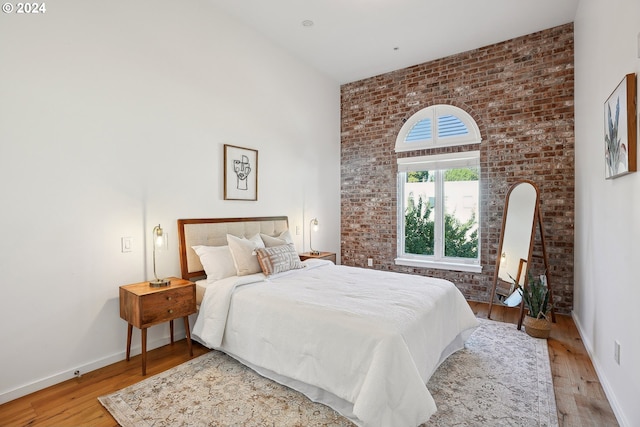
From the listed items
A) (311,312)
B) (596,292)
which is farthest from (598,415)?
(311,312)

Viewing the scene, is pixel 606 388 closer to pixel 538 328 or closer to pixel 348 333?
pixel 538 328

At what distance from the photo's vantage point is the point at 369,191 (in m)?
5.37

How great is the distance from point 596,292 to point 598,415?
1.07 m

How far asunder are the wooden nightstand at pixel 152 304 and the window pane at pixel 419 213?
11.1 ft

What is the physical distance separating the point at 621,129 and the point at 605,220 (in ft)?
2.66

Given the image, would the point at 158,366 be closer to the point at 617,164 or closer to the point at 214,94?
the point at 214,94

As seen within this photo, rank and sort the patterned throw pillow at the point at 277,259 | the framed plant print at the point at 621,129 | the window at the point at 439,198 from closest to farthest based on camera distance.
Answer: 1. the framed plant print at the point at 621,129
2. the patterned throw pillow at the point at 277,259
3. the window at the point at 439,198

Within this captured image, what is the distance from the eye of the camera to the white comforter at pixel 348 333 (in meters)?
1.81

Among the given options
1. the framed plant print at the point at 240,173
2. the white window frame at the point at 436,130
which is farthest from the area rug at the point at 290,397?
the white window frame at the point at 436,130

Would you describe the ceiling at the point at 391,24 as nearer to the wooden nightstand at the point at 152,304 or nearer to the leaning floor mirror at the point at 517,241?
the leaning floor mirror at the point at 517,241

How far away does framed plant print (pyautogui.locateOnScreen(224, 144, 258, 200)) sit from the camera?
3.67 meters

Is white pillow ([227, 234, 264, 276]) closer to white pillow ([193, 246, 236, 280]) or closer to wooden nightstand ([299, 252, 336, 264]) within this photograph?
white pillow ([193, 246, 236, 280])

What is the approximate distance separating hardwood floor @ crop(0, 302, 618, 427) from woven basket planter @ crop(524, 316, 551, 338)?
0.35 feet

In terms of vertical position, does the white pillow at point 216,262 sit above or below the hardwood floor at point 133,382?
above
